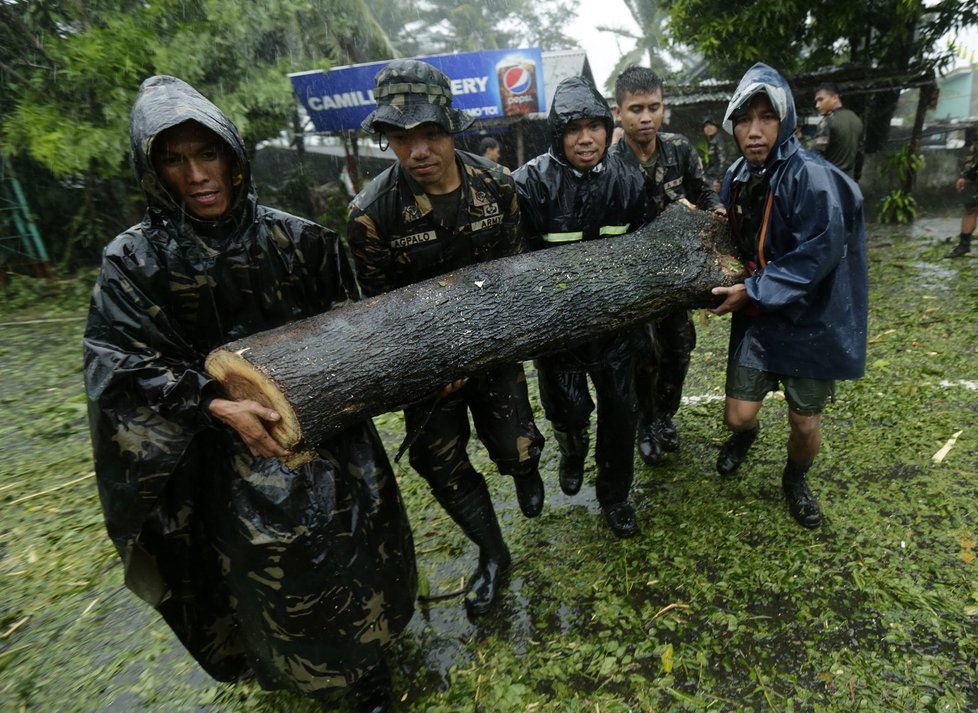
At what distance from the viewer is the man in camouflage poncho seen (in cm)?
Answer: 175

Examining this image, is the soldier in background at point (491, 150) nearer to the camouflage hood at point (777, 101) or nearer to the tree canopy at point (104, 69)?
the tree canopy at point (104, 69)

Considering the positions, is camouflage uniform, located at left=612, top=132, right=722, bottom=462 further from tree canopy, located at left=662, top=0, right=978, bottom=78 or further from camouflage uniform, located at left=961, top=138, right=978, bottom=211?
tree canopy, located at left=662, top=0, right=978, bottom=78

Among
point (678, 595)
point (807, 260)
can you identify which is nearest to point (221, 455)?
point (678, 595)

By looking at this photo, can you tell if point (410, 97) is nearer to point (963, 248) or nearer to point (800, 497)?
point (800, 497)

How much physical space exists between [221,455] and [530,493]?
1517 millimetres

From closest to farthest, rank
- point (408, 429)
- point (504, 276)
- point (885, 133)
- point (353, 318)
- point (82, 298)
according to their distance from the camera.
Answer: point (353, 318) < point (504, 276) < point (408, 429) < point (82, 298) < point (885, 133)

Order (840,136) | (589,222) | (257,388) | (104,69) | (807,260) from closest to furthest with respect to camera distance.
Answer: (257,388) < (807,260) < (589,222) < (840,136) < (104,69)

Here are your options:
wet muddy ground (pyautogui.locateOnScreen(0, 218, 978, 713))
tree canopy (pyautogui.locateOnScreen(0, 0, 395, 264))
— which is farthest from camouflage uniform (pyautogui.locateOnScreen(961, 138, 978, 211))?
tree canopy (pyautogui.locateOnScreen(0, 0, 395, 264))

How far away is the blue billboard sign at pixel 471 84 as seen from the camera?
36.1 ft

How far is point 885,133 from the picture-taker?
11211 mm

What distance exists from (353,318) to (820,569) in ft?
7.74

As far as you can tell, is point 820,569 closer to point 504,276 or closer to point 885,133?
point 504,276

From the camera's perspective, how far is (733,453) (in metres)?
3.23

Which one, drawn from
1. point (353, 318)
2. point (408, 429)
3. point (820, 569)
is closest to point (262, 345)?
point (353, 318)
